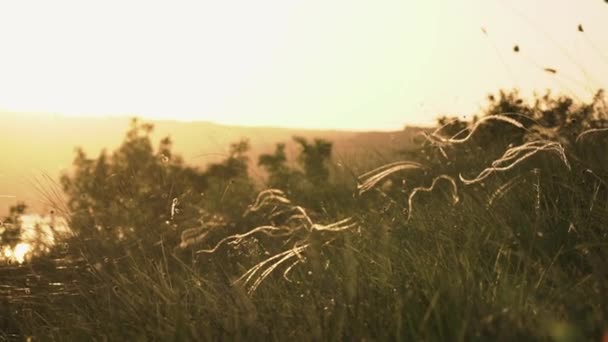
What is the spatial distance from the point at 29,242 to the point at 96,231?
0.50 meters

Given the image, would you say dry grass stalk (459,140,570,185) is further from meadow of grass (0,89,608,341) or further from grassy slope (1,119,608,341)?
grassy slope (1,119,608,341)

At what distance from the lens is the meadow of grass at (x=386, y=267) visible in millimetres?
2703

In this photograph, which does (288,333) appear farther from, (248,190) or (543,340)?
(248,190)

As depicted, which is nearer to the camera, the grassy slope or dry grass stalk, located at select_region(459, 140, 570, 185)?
the grassy slope

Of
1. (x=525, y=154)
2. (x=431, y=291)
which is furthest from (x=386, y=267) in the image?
(x=525, y=154)

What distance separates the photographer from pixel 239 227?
26.1ft

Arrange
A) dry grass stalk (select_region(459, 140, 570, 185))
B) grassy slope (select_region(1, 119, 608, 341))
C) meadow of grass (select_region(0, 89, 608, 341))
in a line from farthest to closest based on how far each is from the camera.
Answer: dry grass stalk (select_region(459, 140, 570, 185))
meadow of grass (select_region(0, 89, 608, 341))
grassy slope (select_region(1, 119, 608, 341))

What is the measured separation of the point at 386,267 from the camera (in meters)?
3.55

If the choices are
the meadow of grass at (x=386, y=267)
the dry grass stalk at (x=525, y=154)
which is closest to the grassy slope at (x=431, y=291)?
the meadow of grass at (x=386, y=267)

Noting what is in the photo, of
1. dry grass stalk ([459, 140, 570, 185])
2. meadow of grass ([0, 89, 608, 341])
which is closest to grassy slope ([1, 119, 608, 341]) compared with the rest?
meadow of grass ([0, 89, 608, 341])

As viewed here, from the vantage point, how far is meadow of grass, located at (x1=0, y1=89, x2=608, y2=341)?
2703 millimetres

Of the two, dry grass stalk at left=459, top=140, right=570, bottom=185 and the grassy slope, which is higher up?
dry grass stalk at left=459, top=140, right=570, bottom=185

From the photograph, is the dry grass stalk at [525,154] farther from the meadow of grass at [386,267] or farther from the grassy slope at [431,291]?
the grassy slope at [431,291]

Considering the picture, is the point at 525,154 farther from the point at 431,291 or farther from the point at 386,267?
the point at 431,291
